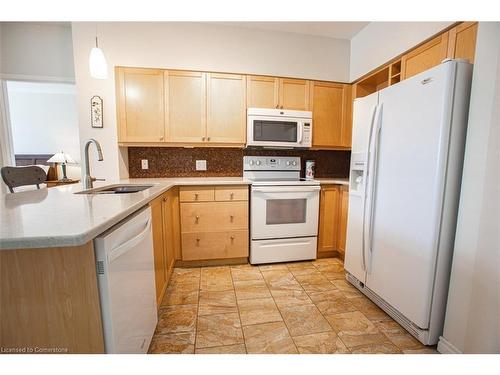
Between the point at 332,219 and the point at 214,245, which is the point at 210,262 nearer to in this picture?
the point at 214,245

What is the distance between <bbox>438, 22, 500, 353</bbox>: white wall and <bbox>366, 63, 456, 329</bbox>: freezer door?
0.10 m

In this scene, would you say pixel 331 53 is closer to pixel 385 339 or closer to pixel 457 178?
pixel 457 178

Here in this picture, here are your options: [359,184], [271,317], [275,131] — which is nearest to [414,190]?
[359,184]

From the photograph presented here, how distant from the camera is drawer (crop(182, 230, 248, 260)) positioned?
227cm

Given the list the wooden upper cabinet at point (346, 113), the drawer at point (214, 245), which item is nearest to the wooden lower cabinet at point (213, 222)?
the drawer at point (214, 245)

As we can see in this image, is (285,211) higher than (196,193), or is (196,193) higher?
(196,193)

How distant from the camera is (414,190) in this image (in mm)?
1337

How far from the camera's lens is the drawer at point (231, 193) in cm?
226

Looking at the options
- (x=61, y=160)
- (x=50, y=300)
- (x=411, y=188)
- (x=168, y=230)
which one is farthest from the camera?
(x=61, y=160)

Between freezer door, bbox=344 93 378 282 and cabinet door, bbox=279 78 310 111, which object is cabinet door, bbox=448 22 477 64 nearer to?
Answer: freezer door, bbox=344 93 378 282

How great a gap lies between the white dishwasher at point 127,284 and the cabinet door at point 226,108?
4.82 feet

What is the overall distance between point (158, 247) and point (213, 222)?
0.76 metres
